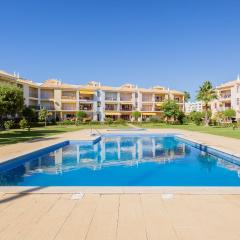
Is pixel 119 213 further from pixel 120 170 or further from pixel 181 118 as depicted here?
pixel 181 118

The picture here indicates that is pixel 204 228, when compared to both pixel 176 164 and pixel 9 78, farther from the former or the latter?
pixel 9 78

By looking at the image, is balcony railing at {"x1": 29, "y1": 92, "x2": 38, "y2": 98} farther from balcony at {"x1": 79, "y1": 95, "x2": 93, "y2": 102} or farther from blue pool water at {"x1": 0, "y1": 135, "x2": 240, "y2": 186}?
blue pool water at {"x1": 0, "y1": 135, "x2": 240, "y2": 186}

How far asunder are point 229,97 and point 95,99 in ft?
103

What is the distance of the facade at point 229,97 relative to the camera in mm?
61406

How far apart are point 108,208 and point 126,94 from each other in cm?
6412

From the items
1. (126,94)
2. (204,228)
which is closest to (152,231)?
(204,228)

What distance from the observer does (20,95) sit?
25141 millimetres

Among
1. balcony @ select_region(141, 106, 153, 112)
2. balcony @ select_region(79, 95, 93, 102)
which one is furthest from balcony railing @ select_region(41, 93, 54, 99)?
balcony @ select_region(141, 106, 153, 112)

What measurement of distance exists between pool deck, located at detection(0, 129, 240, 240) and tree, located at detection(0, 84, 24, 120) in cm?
1890

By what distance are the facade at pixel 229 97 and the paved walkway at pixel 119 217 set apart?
60315 mm

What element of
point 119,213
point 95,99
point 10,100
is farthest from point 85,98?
point 119,213

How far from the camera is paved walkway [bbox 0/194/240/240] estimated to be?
4.12 m

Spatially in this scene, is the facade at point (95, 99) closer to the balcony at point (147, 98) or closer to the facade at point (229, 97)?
the balcony at point (147, 98)

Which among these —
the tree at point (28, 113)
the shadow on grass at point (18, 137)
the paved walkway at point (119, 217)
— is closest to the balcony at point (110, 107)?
the tree at point (28, 113)
